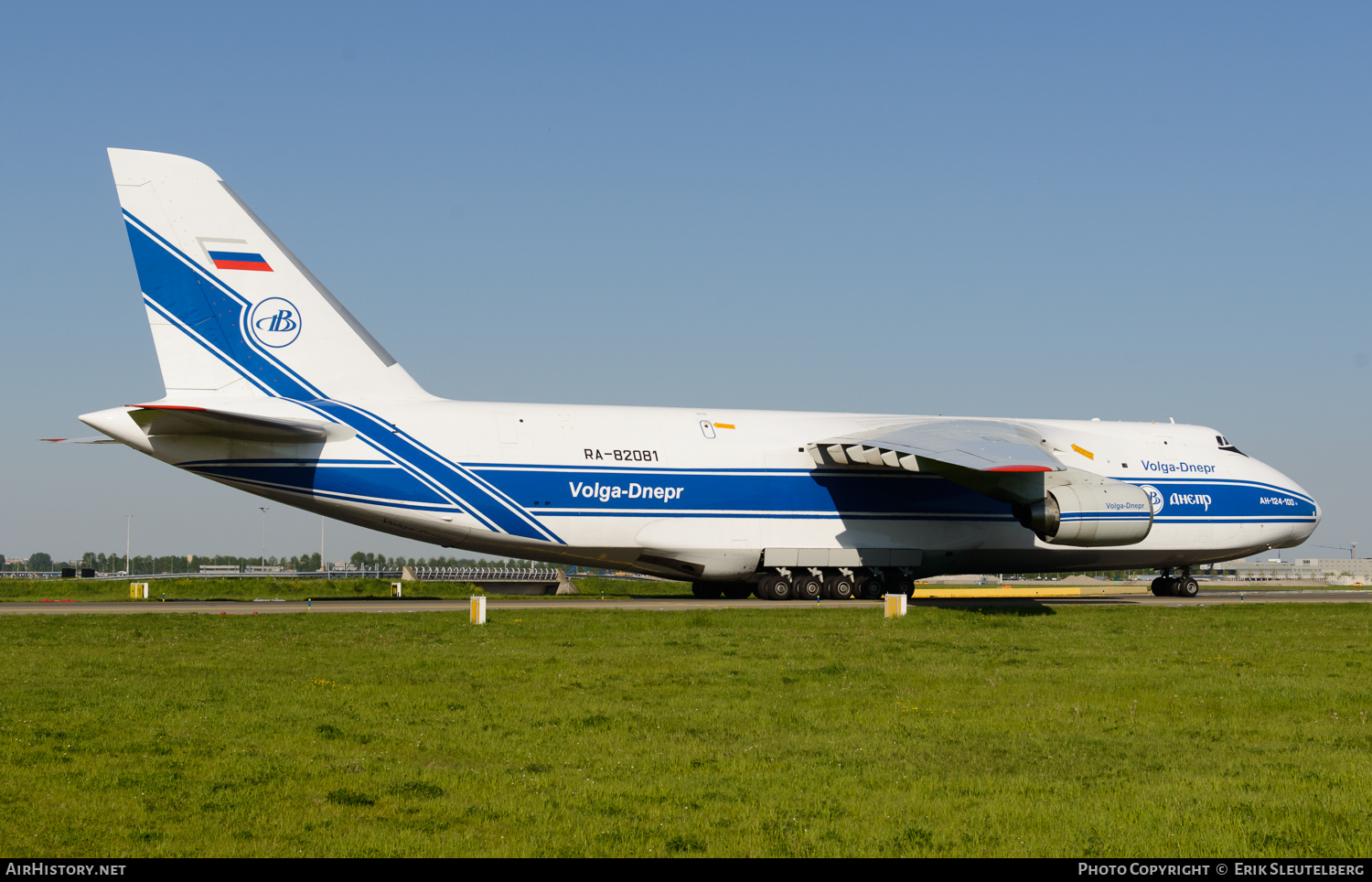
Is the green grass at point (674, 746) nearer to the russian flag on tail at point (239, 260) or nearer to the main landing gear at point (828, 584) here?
the russian flag on tail at point (239, 260)

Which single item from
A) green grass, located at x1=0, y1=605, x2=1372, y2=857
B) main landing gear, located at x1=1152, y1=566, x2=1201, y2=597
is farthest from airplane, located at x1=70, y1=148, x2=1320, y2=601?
green grass, located at x1=0, y1=605, x2=1372, y2=857

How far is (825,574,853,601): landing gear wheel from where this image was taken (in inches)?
1041

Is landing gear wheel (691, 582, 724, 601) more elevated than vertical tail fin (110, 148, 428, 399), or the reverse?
vertical tail fin (110, 148, 428, 399)

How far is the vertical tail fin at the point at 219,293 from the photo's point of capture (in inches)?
861

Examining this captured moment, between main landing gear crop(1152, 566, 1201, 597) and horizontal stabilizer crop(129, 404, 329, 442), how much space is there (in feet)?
76.8

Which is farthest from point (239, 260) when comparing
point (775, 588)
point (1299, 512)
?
point (1299, 512)

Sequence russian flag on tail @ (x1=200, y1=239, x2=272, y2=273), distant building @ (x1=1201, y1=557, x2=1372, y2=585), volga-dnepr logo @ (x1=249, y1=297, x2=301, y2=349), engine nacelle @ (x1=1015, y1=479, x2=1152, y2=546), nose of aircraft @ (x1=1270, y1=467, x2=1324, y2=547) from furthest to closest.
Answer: distant building @ (x1=1201, y1=557, x2=1372, y2=585) < nose of aircraft @ (x1=1270, y1=467, x2=1324, y2=547) < engine nacelle @ (x1=1015, y1=479, x2=1152, y2=546) < volga-dnepr logo @ (x1=249, y1=297, x2=301, y2=349) < russian flag on tail @ (x1=200, y1=239, x2=272, y2=273)

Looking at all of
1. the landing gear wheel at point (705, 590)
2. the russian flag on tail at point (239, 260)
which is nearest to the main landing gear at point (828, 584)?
the landing gear wheel at point (705, 590)

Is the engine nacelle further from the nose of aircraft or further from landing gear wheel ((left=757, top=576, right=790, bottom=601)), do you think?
the nose of aircraft

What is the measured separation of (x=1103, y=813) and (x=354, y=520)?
18.7 meters

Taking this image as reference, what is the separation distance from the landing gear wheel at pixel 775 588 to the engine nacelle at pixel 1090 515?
18.8 ft

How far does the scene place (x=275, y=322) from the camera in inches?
889

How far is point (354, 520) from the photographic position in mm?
22953

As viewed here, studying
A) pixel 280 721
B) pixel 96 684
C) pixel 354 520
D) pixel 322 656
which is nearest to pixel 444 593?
pixel 354 520
